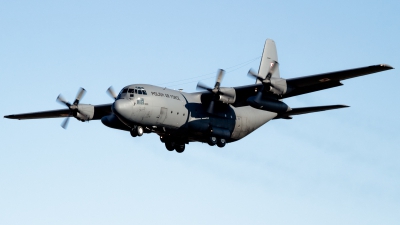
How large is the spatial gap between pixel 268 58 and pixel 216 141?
708 cm

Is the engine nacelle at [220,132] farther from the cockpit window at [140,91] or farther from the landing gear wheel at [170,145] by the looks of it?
the cockpit window at [140,91]

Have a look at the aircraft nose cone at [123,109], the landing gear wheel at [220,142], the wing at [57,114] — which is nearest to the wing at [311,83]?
the landing gear wheel at [220,142]

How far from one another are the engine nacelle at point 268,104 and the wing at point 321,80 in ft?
1.52

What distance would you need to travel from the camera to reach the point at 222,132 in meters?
33.3

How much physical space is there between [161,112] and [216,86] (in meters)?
3.34

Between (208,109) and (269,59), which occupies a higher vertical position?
(269,59)

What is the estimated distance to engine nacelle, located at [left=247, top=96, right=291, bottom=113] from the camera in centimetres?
3191

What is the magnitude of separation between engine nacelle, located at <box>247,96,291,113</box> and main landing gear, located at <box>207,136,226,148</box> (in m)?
2.48

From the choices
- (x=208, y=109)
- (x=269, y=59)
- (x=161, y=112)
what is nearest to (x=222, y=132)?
(x=208, y=109)

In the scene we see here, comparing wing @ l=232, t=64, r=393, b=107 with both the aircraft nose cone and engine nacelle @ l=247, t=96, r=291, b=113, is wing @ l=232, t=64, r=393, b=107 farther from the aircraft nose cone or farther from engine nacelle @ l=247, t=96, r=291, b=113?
the aircraft nose cone

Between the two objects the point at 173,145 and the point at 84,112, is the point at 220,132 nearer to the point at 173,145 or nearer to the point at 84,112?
the point at 173,145

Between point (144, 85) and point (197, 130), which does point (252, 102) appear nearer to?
point (197, 130)

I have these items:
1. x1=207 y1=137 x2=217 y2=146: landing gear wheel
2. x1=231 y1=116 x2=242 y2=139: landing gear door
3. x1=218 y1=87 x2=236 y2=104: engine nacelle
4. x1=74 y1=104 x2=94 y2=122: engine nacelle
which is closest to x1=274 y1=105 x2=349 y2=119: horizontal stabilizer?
x1=231 y1=116 x2=242 y2=139: landing gear door

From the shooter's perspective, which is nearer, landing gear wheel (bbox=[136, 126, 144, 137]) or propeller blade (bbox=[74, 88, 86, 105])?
landing gear wheel (bbox=[136, 126, 144, 137])
